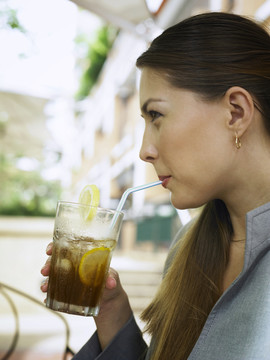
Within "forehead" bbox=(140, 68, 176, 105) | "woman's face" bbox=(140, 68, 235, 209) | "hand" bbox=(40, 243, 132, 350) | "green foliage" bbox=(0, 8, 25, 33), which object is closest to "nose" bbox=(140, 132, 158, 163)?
"woman's face" bbox=(140, 68, 235, 209)

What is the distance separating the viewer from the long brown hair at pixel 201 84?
1.19 metres

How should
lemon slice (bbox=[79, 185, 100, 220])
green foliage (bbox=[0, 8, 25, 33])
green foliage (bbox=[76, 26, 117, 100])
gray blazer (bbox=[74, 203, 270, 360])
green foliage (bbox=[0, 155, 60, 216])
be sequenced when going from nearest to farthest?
gray blazer (bbox=[74, 203, 270, 360]), lemon slice (bbox=[79, 185, 100, 220]), green foliage (bbox=[0, 8, 25, 33]), green foliage (bbox=[0, 155, 60, 216]), green foliage (bbox=[76, 26, 117, 100])

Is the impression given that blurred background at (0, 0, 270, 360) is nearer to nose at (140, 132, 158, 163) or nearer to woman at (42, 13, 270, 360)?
woman at (42, 13, 270, 360)

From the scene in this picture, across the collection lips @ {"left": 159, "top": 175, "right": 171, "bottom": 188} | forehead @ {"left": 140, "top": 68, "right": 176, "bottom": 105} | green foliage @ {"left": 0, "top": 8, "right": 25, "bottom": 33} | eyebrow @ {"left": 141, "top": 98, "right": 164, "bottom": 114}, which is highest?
green foliage @ {"left": 0, "top": 8, "right": 25, "bottom": 33}

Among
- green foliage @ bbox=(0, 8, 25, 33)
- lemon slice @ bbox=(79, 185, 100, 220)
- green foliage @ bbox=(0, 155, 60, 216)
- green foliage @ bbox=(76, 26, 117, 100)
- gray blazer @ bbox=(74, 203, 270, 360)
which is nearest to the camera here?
gray blazer @ bbox=(74, 203, 270, 360)

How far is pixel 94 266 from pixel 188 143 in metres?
0.41

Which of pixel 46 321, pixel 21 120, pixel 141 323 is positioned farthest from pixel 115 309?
pixel 21 120

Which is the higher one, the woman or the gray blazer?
the woman

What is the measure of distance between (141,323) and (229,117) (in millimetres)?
791

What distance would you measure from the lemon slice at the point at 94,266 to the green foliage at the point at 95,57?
57.8ft

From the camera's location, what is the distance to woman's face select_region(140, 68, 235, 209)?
1.17 meters


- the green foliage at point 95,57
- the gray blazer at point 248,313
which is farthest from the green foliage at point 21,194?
the gray blazer at point 248,313

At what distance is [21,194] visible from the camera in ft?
41.3

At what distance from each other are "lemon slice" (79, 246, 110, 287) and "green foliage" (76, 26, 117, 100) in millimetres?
17603
